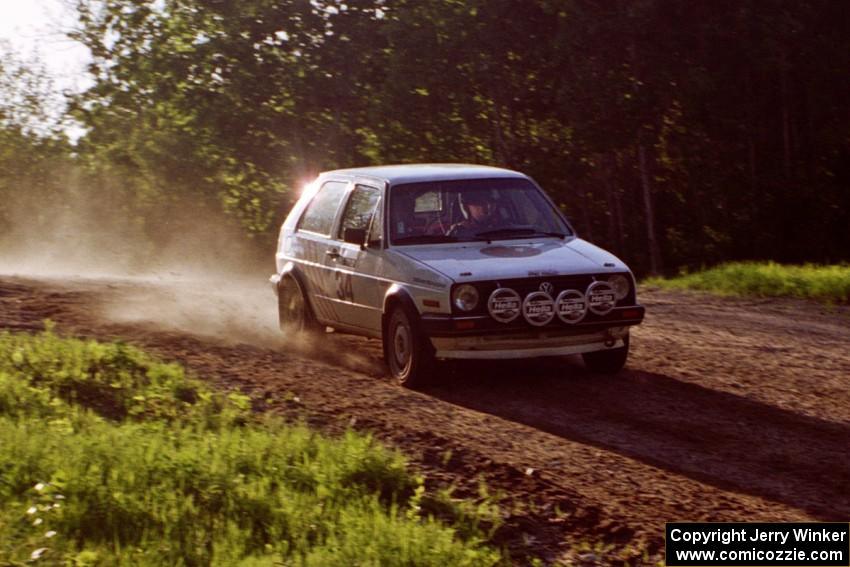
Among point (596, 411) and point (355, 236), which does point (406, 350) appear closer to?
point (355, 236)

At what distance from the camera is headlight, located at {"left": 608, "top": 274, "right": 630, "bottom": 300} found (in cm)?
984

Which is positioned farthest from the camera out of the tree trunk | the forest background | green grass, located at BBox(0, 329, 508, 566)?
the tree trunk

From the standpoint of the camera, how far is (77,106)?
125 feet

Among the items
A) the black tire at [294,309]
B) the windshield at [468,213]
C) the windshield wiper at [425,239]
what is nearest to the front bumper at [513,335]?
the windshield wiper at [425,239]

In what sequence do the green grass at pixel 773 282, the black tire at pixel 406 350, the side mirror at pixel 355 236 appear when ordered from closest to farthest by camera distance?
the black tire at pixel 406 350 < the side mirror at pixel 355 236 < the green grass at pixel 773 282

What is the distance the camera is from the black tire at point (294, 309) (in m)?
11.9

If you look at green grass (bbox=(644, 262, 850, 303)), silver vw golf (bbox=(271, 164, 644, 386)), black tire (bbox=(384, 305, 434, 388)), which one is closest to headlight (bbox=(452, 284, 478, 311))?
silver vw golf (bbox=(271, 164, 644, 386))

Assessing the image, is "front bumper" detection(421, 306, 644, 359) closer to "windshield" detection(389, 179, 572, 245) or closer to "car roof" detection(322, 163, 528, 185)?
"windshield" detection(389, 179, 572, 245)

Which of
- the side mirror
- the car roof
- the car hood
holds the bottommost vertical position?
the car hood

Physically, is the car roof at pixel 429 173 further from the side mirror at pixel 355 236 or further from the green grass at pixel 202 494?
the green grass at pixel 202 494

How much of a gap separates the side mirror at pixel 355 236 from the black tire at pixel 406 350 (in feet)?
2.54

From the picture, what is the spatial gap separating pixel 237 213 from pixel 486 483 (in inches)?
1143

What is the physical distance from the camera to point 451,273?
957cm

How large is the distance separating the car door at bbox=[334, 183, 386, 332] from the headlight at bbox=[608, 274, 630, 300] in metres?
1.81
